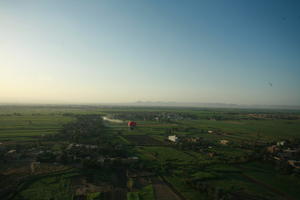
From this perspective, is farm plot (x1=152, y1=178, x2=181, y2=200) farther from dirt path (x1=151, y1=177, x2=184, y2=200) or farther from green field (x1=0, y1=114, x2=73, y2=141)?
green field (x1=0, y1=114, x2=73, y2=141)

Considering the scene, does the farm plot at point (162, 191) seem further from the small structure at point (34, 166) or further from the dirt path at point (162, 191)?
the small structure at point (34, 166)

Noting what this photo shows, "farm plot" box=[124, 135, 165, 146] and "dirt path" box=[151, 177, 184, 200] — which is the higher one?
"farm plot" box=[124, 135, 165, 146]

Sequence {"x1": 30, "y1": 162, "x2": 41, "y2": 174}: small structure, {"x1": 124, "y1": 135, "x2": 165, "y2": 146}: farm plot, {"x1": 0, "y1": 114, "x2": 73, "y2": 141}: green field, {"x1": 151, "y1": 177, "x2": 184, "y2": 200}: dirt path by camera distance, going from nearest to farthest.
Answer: {"x1": 151, "y1": 177, "x2": 184, "y2": 200}: dirt path
{"x1": 30, "y1": 162, "x2": 41, "y2": 174}: small structure
{"x1": 124, "y1": 135, "x2": 165, "y2": 146}: farm plot
{"x1": 0, "y1": 114, "x2": 73, "y2": 141}: green field

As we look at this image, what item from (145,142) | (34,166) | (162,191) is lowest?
(162,191)

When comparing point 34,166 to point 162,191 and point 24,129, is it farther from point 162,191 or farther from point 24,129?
point 24,129

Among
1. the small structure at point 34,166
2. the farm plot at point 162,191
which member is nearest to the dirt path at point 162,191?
the farm plot at point 162,191

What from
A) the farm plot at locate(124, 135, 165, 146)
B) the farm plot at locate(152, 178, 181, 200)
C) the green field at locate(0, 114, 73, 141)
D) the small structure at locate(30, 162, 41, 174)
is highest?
the green field at locate(0, 114, 73, 141)

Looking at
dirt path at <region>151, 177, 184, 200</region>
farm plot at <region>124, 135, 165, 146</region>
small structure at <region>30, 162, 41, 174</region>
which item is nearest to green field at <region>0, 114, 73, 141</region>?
small structure at <region>30, 162, 41, 174</region>

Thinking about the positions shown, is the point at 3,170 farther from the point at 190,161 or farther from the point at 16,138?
the point at 190,161

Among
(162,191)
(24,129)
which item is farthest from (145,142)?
(24,129)
